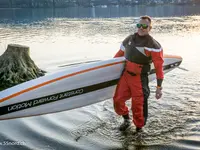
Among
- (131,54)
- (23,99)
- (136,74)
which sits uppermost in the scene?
(131,54)

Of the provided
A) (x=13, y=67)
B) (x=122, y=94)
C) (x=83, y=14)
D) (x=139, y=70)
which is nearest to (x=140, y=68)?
(x=139, y=70)

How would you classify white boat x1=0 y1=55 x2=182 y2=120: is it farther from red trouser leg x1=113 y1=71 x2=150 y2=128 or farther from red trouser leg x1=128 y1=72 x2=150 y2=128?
red trouser leg x1=128 y1=72 x2=150 y2=128

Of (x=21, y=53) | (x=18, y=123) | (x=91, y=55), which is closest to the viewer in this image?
(x=18, y=123)

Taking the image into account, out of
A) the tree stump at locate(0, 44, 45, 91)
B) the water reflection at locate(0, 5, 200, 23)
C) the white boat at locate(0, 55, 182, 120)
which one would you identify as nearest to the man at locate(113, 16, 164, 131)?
the white boat at locate(0, 55, 182, 120)

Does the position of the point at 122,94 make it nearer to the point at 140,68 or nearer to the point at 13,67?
the point at 140,68

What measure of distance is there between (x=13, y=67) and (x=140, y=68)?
18.6 ft

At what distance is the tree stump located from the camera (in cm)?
1027

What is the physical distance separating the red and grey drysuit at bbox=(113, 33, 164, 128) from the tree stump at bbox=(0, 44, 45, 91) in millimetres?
4930

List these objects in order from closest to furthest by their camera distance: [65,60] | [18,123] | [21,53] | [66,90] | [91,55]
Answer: [66,90], [18,123], [21,53], [65,60], [91,55]

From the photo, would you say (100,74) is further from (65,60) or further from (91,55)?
(91,55)

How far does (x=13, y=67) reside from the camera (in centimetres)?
1056

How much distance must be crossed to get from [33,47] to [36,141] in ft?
48.6

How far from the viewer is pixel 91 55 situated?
17.4 metres

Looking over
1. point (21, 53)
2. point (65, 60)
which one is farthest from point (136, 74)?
point (65, 60)
